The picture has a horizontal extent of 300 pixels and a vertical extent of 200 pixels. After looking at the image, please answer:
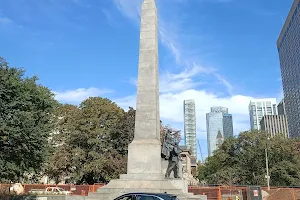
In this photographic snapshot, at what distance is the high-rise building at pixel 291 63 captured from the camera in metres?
103

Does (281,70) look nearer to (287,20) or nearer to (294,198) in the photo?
(287,20)

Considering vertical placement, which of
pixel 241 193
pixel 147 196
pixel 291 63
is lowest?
pixel 241 193

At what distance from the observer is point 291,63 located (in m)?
112

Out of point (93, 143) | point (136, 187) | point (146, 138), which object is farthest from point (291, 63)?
point (136, 187)

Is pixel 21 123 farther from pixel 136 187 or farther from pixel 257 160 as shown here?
pixel 257 160

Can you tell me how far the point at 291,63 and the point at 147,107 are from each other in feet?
360

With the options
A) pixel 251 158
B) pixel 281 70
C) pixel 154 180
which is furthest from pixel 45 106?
pixel 281 70

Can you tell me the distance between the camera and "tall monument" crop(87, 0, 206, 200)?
46.1ft

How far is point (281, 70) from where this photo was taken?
127500mm

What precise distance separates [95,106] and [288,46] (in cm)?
9485

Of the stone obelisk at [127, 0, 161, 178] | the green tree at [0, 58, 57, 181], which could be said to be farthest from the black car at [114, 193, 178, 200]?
the green tree at [0, 58, 57, 181]

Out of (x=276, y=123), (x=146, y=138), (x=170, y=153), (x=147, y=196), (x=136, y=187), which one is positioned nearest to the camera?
(x=147, y=196)

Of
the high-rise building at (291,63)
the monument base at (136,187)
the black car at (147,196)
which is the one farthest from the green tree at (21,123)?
the high-rise building at (291,63)

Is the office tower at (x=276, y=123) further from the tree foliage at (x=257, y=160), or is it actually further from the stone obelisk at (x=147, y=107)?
the stone obelisk at (x=147, y=107)
